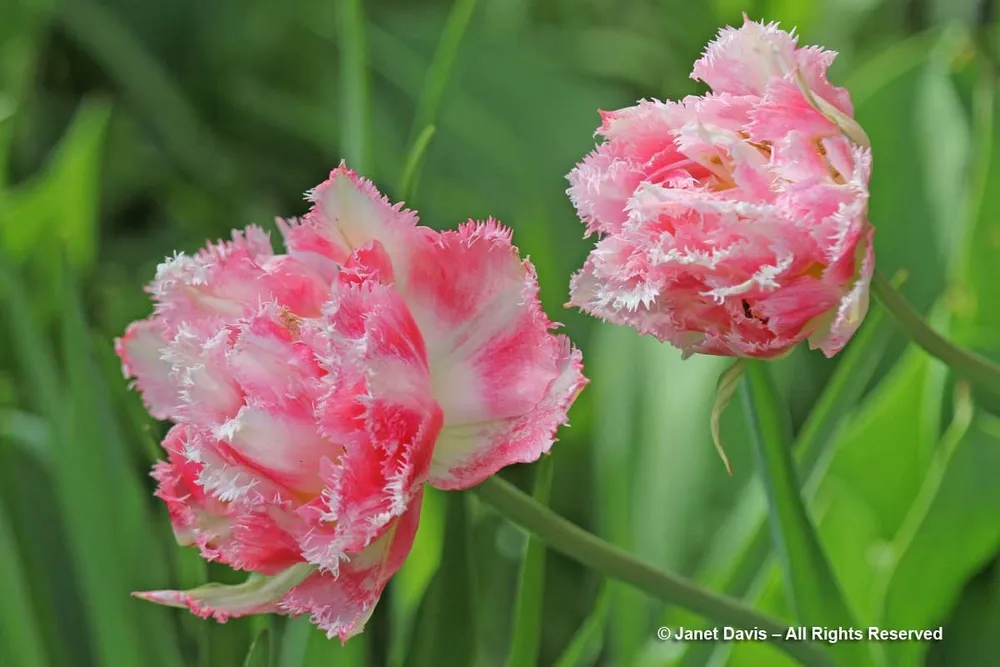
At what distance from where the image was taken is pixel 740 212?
23 centimetres

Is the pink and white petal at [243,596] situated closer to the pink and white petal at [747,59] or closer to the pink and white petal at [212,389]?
the pink and white petal at [212,389]

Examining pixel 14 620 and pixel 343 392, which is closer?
pixel 343 392

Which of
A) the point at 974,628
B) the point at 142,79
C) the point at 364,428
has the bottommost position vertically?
the point at 974,628

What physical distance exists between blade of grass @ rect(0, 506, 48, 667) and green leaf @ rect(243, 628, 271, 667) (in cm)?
12

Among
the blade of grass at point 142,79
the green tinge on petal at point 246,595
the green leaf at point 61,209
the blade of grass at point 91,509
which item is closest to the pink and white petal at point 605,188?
the green tinge on petal at point 246,595

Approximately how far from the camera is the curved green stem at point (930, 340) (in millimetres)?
253

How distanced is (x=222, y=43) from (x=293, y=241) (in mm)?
811

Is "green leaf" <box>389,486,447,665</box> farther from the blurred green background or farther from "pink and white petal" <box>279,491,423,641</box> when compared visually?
"pink and white petal" <box>279,491,423,641</box>

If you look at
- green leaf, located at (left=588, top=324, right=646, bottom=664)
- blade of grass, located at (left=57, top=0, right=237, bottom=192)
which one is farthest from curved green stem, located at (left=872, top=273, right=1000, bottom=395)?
blade of grass, located at (left=57, top=0, right=237, bottom=192)

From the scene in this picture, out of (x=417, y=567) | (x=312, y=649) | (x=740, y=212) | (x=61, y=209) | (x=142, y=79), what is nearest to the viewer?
(x=740, y=212)

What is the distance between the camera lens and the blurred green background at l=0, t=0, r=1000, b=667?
1.26 feet

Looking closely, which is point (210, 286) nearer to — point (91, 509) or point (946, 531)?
point (91, 509)

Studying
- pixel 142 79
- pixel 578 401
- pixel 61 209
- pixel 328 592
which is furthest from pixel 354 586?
pixel 142 79

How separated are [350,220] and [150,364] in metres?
0.07
